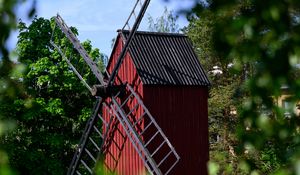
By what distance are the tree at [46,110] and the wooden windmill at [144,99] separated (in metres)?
7.34

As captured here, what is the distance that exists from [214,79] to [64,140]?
29.7 ft

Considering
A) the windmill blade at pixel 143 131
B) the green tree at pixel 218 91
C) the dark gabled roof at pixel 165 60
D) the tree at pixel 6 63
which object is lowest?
the tree at pixel 6 63

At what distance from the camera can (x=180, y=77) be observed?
1870 cm

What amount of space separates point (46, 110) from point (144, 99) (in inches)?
391

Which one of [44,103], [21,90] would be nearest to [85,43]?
[44,103]

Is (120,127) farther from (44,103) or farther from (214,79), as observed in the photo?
(214,79)

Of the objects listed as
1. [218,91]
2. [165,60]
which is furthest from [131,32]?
[218,91]

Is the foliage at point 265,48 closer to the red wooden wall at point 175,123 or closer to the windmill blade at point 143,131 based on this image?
the windmill blade at point 143,131

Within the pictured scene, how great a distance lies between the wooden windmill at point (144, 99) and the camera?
1753cm

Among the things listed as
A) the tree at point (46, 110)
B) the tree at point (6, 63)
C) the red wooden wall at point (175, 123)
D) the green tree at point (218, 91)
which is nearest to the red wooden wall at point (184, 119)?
the red wooden wall at point (175, 123)

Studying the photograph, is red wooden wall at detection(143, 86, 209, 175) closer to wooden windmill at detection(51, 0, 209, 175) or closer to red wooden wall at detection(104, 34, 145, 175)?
wooden windmill at detection(51, 0, 209, 175)

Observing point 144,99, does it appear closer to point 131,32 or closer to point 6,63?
point 131,32

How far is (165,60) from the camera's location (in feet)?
61.4

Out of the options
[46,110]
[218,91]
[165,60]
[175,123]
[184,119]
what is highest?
[218,91]
